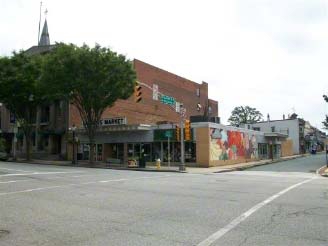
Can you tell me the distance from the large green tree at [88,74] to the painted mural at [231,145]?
950 cm

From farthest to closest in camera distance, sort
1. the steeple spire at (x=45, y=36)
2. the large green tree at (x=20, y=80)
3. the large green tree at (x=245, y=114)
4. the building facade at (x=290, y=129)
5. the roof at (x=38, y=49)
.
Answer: the large green tree at (x=245, y=114)
the building facade at (x=290, y=129)
the steeple spire at (x=45, y=36)
the roof at (x=38, y=49)
the large green tree at (x=20, y=80)

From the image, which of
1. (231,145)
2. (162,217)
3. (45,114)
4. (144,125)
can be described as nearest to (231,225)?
(162,217)

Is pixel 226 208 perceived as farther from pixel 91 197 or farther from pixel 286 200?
pixel 91 197

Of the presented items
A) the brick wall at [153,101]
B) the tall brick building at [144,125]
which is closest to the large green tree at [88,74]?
the tall brick building at [144,125]

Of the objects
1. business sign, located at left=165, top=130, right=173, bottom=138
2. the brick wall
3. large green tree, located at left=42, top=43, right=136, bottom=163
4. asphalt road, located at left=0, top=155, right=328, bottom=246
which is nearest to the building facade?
the brick wall

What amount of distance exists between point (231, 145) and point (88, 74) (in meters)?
16.5

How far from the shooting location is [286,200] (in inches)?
559

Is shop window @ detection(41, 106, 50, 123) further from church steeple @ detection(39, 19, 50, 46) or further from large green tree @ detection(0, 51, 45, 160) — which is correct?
church steeple @ detection(39, 19, 50, 46)

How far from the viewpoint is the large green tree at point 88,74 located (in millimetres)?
38875

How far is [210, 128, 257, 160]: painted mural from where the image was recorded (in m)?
41.2

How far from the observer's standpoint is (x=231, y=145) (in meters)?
45.9

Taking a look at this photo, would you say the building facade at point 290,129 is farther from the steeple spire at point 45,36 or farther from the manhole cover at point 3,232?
the manhole cover at point 3,232

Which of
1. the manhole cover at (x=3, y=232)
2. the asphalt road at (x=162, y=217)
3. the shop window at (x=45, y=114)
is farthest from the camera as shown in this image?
the shop window at (x=45, y=114)

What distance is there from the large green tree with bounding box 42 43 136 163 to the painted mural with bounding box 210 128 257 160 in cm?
950
